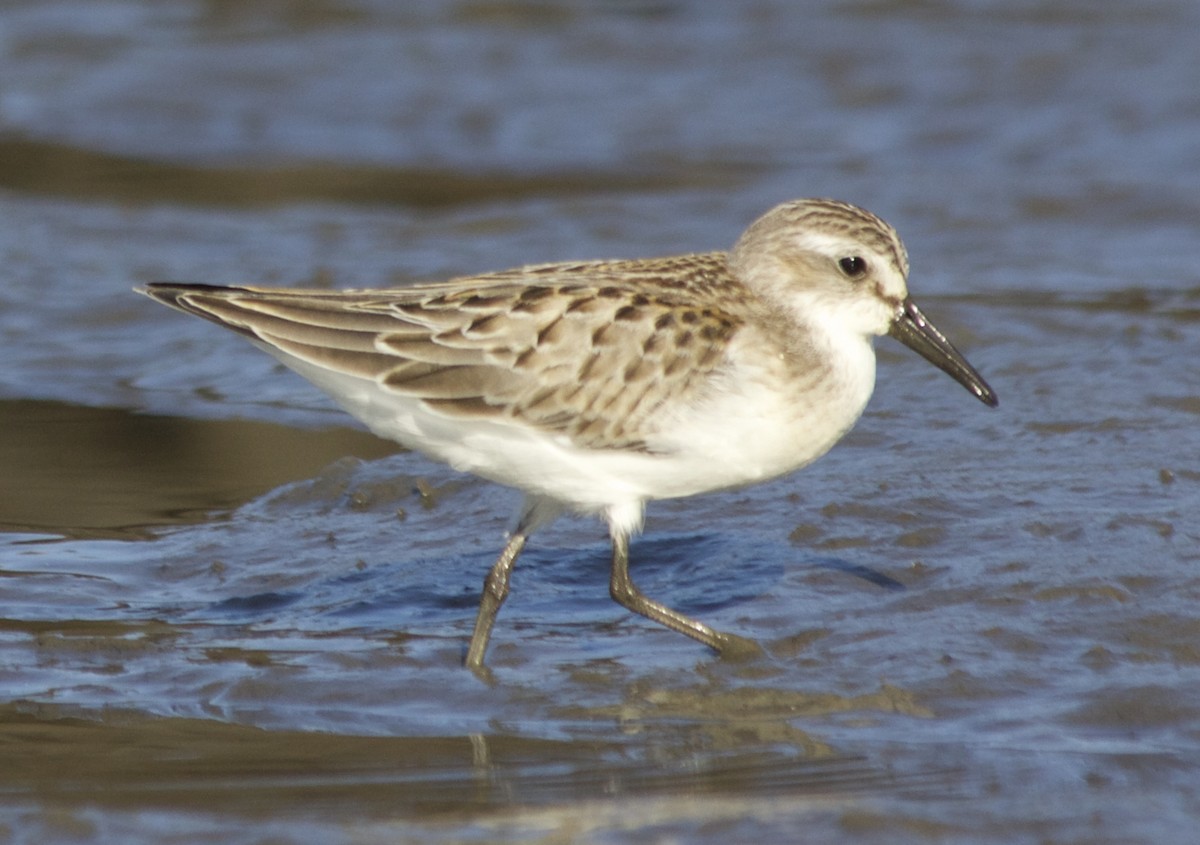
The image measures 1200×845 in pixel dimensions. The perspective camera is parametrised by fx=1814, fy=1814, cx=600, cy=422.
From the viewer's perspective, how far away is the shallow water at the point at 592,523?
6297mm

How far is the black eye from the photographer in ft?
24.7

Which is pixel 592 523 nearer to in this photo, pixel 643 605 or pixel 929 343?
pixel 643 605

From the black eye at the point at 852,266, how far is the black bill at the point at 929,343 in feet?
0.93

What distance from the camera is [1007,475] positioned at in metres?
9.28

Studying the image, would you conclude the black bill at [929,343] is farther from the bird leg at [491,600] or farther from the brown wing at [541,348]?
the bird leg at [491,600]

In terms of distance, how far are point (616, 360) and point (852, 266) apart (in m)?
1.12

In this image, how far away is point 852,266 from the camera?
755 centimetres

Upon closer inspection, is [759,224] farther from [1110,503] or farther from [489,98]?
[489,98]

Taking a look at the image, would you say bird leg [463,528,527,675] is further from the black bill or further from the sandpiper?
the black bill

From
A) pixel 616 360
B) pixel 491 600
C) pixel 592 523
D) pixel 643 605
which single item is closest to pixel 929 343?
pixel 616 360

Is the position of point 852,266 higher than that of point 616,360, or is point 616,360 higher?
point 852,266

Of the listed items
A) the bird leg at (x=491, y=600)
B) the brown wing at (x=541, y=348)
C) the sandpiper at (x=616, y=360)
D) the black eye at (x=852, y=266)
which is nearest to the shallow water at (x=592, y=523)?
the bird leg at (x=491, y=600)

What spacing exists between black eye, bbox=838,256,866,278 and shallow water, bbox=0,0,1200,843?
1.44m

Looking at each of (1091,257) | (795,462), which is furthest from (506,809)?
(1091,257)
